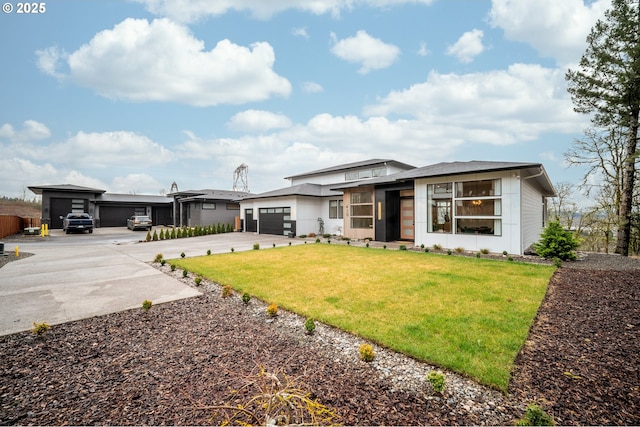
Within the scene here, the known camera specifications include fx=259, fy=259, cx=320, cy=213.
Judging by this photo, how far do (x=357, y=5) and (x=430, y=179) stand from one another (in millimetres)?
8203

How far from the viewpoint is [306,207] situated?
1975cm

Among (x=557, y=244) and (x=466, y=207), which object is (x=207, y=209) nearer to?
(x=466, y=207)

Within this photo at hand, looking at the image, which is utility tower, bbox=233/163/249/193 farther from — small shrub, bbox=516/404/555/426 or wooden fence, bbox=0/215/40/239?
small shrub, bbox=516/404/555/426

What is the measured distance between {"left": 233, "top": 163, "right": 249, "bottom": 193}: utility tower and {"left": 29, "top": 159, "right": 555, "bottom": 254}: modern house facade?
14.3m

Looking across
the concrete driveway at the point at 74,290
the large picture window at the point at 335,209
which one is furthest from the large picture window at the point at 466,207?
the concrete driveway at the point at 74,290

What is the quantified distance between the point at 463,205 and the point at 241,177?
38.3 metres

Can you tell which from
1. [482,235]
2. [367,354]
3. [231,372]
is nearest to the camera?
[231,372]

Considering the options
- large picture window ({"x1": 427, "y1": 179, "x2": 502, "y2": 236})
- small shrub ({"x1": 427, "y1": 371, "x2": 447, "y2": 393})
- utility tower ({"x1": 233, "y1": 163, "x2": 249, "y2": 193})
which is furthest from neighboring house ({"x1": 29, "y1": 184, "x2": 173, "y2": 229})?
small shrub ({"x1": 427, "y1": 371, "x2": 447, "y2": 393})

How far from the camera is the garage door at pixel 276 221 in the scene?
65.4ft

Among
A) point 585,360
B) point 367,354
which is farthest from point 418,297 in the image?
point 367,354

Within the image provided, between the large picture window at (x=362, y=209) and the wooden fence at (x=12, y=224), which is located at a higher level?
the large picture window at (x=362, y=209)

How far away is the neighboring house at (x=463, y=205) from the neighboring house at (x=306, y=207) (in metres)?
3.73

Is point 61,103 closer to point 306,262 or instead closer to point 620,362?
point 306,262

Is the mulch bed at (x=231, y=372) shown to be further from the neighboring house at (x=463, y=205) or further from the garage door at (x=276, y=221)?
the garage door at (x=276, y=221)
